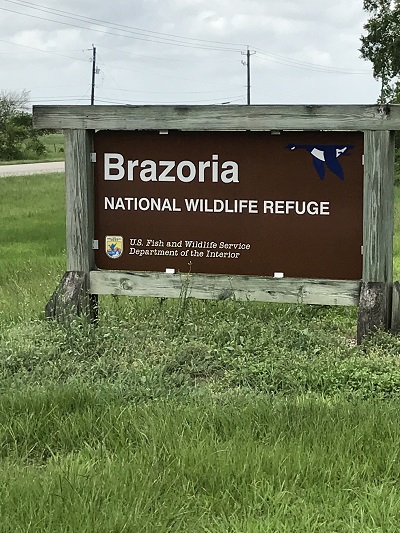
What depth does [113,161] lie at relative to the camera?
22.1 feet

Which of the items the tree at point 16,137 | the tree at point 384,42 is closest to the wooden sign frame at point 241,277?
the tree at point 384,42

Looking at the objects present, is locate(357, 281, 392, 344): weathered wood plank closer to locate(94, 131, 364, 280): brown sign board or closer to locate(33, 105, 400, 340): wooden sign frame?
locate(33, 105, 400, 340): wooden sign frame

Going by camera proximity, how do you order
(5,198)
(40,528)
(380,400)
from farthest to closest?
1. (5,198)
2. (380,400)
3. (40,528)

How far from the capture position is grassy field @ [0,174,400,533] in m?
3.24

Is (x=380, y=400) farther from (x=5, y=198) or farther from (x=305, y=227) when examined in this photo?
(x=5, y=198)

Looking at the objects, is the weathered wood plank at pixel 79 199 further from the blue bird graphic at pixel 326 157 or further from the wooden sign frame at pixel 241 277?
the blue bird graphic at pixel 326 157

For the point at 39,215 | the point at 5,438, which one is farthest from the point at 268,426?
the point at 39,215

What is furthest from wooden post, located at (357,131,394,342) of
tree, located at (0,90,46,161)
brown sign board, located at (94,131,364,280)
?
tree, located at (0,90,46,161)

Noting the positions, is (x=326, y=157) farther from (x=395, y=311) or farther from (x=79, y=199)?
(x=79, y=199)

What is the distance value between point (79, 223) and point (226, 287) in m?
1.32

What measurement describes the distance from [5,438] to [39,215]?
14.1 m

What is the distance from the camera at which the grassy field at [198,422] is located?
10.6 feet

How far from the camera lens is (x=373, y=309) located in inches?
240

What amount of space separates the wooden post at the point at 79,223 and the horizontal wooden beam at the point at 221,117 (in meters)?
0.16
